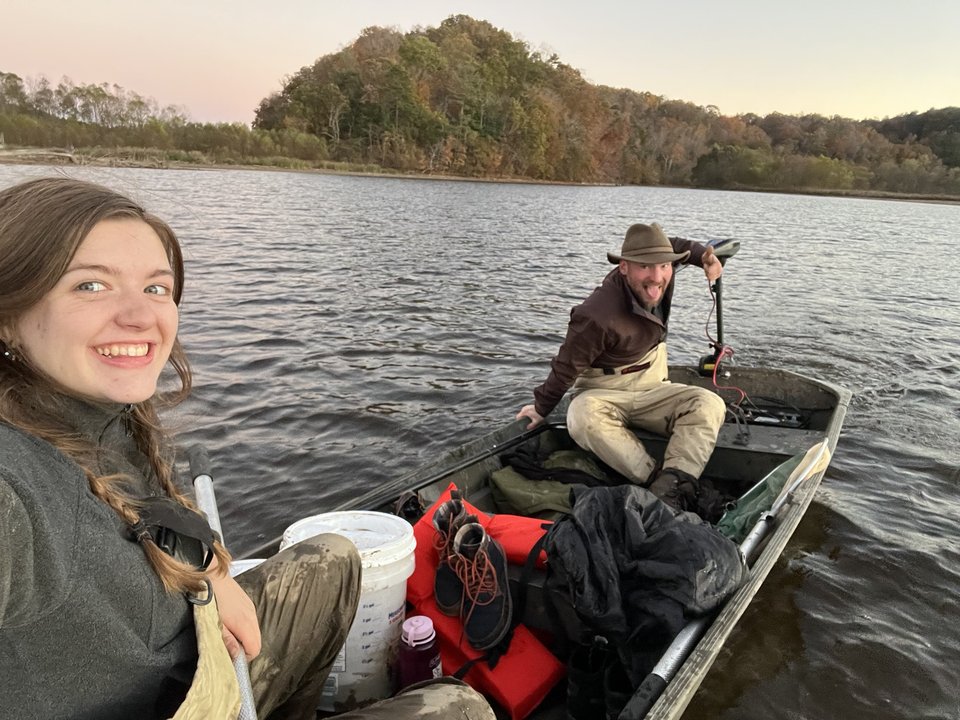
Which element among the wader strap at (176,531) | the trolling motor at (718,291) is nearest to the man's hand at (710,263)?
the trolling motor at (718,291)

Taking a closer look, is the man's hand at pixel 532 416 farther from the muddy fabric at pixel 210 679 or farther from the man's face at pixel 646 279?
the muddy fabric at pixel 210 679

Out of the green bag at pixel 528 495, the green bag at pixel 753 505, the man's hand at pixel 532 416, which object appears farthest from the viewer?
the man's hand at pixel 532 416

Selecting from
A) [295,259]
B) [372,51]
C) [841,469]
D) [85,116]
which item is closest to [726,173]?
[372,51]

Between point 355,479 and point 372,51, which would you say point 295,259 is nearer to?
point 355,479

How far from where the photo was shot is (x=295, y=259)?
57.3ft

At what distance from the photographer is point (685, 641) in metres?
2.81

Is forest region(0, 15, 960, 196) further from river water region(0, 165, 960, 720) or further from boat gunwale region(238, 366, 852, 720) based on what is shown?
boat gunwale region(238, 366, 852, 720)

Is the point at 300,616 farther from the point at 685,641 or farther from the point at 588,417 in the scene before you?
the point at 588,417

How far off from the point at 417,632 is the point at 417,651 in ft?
0.27

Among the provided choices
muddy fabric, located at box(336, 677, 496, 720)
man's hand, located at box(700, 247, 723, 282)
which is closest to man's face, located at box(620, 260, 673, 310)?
man's hand, located at box(700, 247, 723, 282)

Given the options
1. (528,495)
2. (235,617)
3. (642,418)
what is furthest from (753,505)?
(235,617)

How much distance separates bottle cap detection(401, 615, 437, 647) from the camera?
2818 millimetres

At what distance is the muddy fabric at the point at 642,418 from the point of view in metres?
4.80

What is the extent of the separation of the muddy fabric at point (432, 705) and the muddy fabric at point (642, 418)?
300 centimetres
